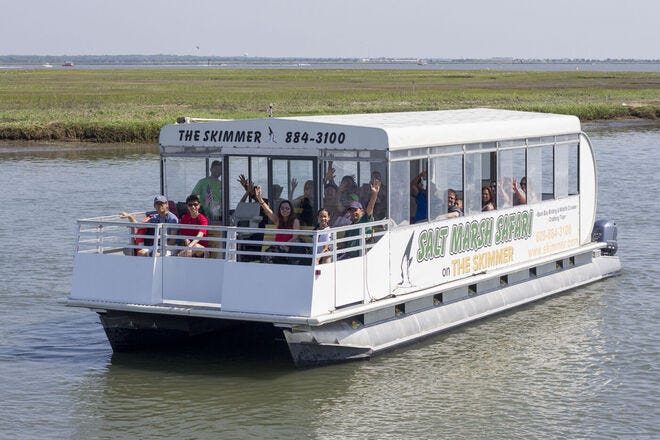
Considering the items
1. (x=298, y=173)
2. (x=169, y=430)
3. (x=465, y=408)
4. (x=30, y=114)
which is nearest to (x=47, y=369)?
(x=169, y=430)

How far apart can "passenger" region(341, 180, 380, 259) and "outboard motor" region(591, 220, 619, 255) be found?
719 centimetres

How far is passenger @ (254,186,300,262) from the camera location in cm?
1460

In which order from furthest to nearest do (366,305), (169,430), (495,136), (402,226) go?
(495,136), (402,226), (366,305), (169,430)

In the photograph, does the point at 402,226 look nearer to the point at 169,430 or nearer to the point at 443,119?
the point at 443,119

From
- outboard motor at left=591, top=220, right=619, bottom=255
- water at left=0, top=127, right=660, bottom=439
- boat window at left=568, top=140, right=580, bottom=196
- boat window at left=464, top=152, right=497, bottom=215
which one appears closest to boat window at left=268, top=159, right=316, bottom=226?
water at left=0, top=127, right=660, bottom=439

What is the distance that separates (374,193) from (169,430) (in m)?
4.12

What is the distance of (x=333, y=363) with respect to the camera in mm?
14742

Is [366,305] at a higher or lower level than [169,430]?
higher

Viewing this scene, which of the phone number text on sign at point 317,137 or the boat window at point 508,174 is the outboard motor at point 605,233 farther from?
the phone number text on sign at point 317,137

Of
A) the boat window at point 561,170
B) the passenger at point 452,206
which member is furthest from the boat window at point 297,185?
the boat window at point 561,170

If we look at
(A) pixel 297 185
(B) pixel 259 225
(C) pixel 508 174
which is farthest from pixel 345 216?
(C) pixel 508 174

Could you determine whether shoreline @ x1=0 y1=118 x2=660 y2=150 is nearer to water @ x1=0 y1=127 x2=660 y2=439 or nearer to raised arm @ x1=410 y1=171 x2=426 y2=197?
water @ x1=0 y1=127 x2=660 y2=439

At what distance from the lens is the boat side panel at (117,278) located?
14.3 metres

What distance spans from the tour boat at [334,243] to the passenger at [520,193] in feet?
0.11
